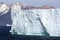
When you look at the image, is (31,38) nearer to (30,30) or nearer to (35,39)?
(35,39)

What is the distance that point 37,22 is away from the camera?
473cm

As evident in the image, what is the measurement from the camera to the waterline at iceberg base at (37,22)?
4.54m

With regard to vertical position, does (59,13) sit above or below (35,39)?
above

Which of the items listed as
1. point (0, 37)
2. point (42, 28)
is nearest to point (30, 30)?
point (42, 28)

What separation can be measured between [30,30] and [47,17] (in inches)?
23.0

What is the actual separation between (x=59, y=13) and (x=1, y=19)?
738cm

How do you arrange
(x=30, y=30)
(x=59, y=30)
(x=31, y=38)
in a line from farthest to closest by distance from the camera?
(x=31, y=38) → (x=30, y=30) → (x=59, y=30)

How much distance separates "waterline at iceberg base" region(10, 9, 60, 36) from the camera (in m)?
4.54

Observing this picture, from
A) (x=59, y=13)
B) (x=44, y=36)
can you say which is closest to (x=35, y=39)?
(x=44, y=36)

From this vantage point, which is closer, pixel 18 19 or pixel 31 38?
pixel 18 19

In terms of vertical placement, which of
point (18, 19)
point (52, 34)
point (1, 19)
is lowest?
point (1, 19)

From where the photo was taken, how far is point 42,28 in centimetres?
463

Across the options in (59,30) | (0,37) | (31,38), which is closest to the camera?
(59,30)

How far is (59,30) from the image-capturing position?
445 centimetres
